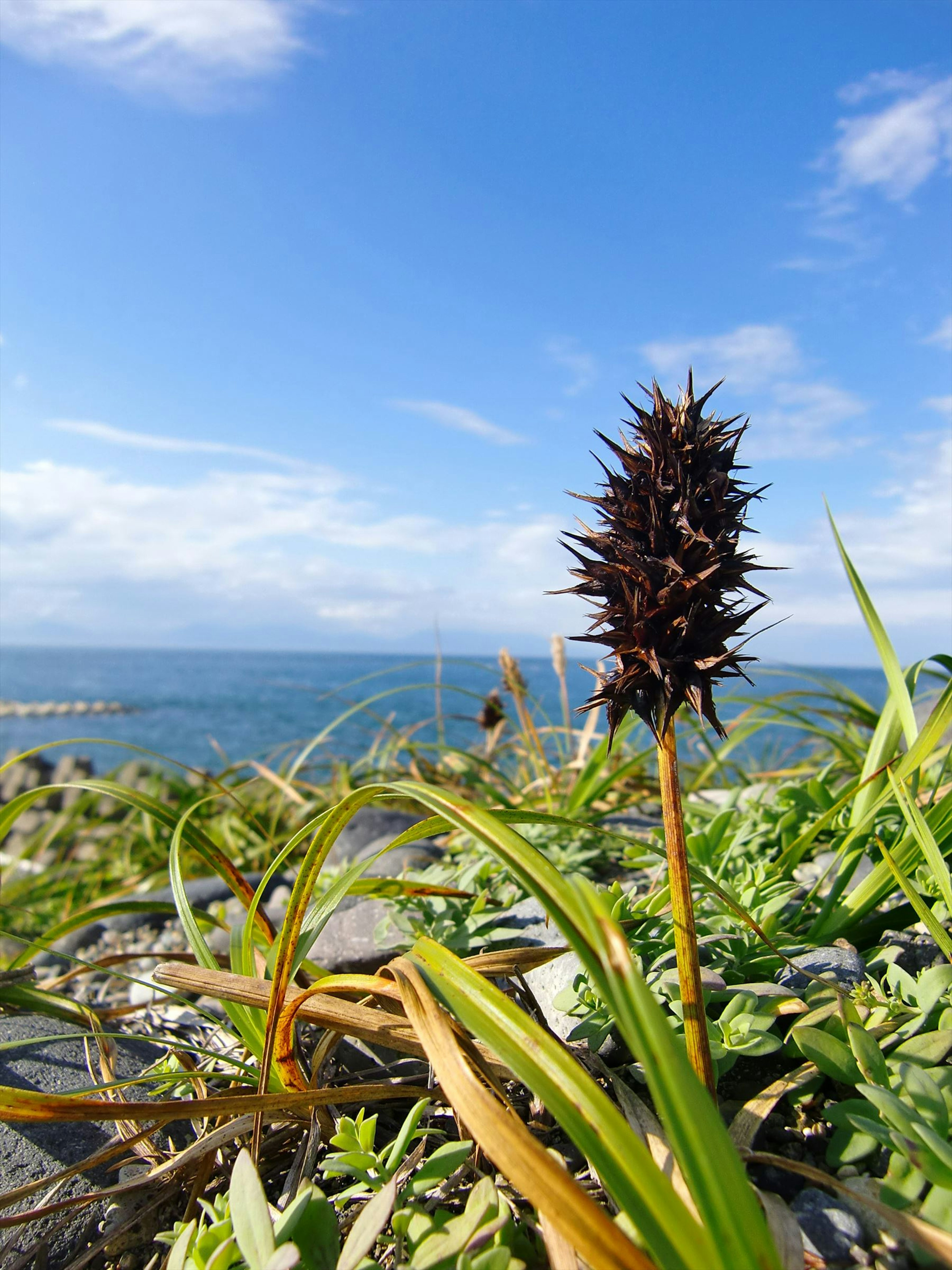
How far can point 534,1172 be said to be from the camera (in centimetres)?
97

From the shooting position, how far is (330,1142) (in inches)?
53.7

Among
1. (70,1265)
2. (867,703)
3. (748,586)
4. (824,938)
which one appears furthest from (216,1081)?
(867,703)

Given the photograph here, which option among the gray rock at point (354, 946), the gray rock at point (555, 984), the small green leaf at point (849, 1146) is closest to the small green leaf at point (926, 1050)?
the small green leaf at point (849, 1146)

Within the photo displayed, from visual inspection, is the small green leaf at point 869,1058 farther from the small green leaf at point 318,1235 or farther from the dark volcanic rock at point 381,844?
the dark volcanic rock at point 381,844

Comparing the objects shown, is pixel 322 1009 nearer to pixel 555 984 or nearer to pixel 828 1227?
pixel 555 984

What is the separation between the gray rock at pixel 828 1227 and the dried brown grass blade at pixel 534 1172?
41cm

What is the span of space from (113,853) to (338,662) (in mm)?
136623

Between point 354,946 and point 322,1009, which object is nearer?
point 322,1009

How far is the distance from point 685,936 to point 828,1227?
501 mm

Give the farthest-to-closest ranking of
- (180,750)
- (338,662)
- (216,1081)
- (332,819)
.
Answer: (338,662) < (180,750) < (216,1081) < (332,819)

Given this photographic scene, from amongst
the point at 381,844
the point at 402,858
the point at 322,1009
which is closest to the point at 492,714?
the point at 381,844

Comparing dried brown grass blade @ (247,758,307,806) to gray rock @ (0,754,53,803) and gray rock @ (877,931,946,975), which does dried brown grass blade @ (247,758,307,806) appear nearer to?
gray rock @ (877,931,946,975)

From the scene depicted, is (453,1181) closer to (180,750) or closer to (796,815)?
(796,815)

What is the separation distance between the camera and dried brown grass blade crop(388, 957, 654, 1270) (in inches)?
36.6
